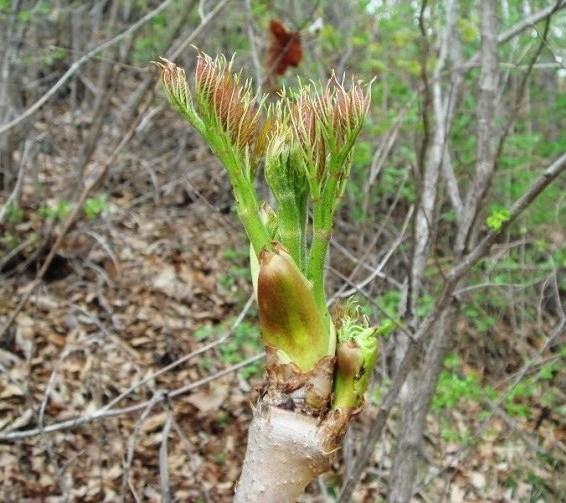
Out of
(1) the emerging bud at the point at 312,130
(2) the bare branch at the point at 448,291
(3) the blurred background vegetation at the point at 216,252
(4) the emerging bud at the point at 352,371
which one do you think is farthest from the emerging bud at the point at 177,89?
(3) the blurred background vegetation at the point at 216,252

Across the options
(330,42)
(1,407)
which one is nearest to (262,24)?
(330,42)

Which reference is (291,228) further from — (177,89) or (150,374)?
(150,374)

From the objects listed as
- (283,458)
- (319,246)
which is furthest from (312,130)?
(283,458)

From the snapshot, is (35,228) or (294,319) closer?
(294,319)

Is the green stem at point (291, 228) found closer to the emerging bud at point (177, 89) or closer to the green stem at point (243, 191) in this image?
the green stem at point (243, 191)

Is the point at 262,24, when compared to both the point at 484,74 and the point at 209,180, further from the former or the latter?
the point at 484,74

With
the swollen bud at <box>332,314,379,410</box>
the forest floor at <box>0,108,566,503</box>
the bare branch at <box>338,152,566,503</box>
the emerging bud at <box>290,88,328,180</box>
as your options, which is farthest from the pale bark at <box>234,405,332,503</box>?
the forest floor at <box>0,108,566,503</box>
